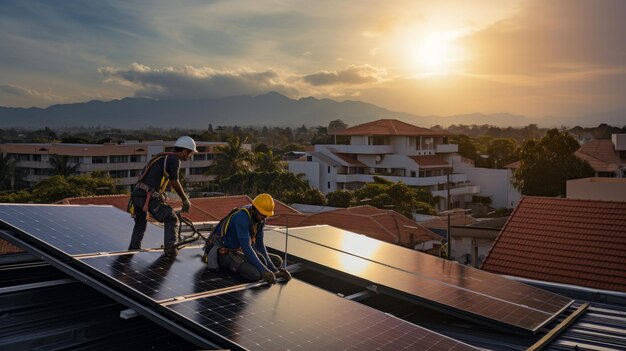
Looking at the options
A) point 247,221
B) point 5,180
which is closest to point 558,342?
point 247,221

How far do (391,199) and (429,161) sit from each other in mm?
24875

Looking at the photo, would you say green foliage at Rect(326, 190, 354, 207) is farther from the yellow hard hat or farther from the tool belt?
the tool belt

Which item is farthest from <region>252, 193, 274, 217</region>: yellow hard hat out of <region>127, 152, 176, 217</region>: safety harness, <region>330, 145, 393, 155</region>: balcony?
<region>330, 145, 393, 155</region>: balcony

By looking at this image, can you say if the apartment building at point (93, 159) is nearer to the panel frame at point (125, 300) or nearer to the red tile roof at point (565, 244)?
the red tile roof at point (565, 244)

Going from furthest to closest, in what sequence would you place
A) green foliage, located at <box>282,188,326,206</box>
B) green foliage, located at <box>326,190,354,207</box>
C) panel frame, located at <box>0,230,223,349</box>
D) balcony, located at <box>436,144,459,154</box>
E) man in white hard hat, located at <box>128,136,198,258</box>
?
balcony, located at <box>436,144,459,154</box>, green foliage, located at <box>326,190,354,207</box>, green foliage, located at <box>282,188,326,206</box>, man in white hard hat, located at <box>128,136,198,258</box>, panel frame, located at <box>0,230,223,349</box>

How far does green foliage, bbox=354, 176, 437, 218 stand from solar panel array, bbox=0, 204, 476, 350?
42.6 metres

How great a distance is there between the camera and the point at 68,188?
50.3 metres

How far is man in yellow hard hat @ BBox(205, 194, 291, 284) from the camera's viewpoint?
7.22 metres

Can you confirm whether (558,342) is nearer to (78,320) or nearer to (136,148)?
(78,320)

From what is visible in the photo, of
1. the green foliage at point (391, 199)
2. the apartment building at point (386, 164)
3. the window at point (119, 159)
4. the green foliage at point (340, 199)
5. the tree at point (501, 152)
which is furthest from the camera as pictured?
the tree at point (501, 152)

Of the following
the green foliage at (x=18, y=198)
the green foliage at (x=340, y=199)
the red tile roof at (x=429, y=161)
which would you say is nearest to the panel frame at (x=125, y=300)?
the green foliage at (x=340, y=199)

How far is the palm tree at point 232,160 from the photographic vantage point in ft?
212

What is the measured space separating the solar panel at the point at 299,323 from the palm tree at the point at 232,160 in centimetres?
5818

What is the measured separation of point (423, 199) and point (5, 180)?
51590mm
